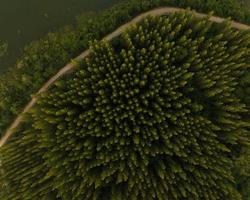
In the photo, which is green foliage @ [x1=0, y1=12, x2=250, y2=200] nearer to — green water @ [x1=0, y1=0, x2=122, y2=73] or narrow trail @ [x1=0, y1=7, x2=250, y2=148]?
narrow trail @ [x1=0, y1=7, x2=250, y2=148]

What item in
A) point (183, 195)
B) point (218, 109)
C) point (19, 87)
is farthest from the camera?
point (19, 87)

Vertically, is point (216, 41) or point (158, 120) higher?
point (216, 41)

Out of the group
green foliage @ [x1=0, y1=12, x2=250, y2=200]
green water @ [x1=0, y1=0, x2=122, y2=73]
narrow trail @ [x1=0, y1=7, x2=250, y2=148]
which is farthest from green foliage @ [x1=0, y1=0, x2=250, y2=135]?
green foliage @ [x1=0, y1=12, x2=250, y2=200]

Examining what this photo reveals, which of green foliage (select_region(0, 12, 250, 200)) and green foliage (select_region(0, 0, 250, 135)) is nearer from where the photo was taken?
green foliage (select_region(0, 12, 250, 200))

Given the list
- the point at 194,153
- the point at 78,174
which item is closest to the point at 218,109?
the point at 194,153

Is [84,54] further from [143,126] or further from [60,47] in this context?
[143,126]

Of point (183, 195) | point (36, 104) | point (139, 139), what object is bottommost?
point (183, 195)

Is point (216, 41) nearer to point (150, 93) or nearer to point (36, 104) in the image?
point (150, 93)
